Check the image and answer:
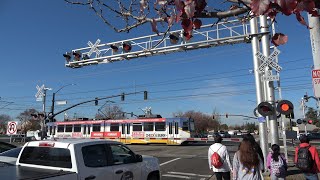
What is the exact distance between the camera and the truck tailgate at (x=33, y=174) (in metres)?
5.30

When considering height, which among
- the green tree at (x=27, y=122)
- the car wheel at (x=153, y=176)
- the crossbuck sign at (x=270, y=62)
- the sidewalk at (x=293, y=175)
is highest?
the green tree at (x=27, y=122)

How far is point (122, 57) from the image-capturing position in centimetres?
2383

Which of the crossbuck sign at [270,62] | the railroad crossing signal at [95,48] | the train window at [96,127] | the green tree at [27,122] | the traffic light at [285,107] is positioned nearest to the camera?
the traffic light at [285,107]

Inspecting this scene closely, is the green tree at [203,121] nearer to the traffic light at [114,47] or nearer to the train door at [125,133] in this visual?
the train door at [125,133]

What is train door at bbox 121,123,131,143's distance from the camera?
132 ft

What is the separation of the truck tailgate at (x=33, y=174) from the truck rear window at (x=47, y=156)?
287 millimetres

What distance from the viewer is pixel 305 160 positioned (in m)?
7.49

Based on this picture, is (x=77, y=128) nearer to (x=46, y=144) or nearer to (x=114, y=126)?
(x=114, y=126)

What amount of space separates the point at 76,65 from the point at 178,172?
44.2ft

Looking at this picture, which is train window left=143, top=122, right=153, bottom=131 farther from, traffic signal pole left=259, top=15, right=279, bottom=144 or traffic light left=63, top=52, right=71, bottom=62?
traffic signal pole left=259, top=15, right=279, bottom=144

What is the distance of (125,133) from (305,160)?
112 ft

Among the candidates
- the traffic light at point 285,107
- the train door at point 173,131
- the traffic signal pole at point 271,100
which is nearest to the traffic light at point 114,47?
the traffic signal pole at point 271,100

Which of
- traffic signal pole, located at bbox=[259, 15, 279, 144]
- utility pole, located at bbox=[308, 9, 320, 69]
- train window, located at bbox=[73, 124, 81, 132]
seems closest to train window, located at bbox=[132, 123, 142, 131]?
train window, located at bbox=[73, 124, 81, 132]

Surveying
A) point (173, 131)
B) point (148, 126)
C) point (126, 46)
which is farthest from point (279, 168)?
point (148, 126)
